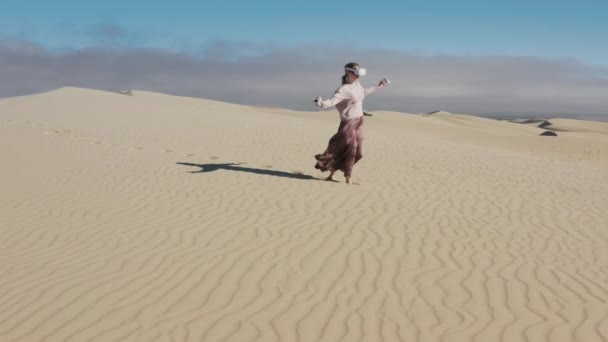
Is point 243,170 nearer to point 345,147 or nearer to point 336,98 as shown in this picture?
point 345,147

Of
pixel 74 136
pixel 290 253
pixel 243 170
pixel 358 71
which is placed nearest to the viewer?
pixel 290 253

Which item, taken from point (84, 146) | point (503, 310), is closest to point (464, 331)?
point (503, 310)

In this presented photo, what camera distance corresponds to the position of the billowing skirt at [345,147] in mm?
9148

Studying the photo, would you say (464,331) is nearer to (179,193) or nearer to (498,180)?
(179,193)

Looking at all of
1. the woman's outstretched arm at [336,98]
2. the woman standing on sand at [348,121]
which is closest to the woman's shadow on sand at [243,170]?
the woman standing on sand at [348,121]

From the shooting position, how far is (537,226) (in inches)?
289

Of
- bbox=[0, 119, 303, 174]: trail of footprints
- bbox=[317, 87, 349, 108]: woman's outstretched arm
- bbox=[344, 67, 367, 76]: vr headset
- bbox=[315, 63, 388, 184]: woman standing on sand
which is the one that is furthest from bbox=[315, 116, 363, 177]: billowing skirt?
bbox=[0, 119, 303, 174]: trail of footprints

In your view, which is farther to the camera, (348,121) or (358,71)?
(348,121)

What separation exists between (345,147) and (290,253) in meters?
3.83

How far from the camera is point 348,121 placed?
9.09 metres

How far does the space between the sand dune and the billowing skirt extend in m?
0.44

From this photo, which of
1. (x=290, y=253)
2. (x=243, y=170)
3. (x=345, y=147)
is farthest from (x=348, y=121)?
(x=290, y=253)

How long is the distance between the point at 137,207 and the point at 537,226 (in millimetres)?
5695

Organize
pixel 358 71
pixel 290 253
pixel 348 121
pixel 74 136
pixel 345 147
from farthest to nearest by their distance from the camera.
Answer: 1. pixel 74 136
2. pixel 345 147
3. pixel 348 121
4. pixel 358 71
5. pixel 290 253
